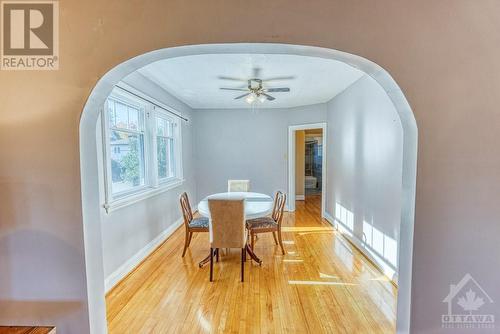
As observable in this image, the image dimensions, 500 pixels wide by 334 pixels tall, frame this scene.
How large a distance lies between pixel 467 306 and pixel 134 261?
303 centimetres

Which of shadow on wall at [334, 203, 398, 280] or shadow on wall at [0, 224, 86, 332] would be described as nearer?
shadow on wall at [0, 224, 86, 332]

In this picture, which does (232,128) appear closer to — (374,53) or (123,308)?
(123,308)

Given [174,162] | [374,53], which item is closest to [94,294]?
[374,53]

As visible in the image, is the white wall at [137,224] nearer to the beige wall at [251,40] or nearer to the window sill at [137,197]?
the window sill at [137,197]

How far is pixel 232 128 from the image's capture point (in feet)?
18.4

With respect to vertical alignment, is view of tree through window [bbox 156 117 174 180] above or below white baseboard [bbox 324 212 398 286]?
above

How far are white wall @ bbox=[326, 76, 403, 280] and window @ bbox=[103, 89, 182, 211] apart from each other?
2.92 m

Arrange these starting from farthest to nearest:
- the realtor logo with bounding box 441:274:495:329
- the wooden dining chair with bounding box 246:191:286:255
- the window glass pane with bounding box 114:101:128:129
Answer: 1. the wooden dining chair with bounding box 246:191:286:255
2. the window glass pane with bounding box 114:101:128:129
3. the realtor logo with bounding box 441:274:495:329

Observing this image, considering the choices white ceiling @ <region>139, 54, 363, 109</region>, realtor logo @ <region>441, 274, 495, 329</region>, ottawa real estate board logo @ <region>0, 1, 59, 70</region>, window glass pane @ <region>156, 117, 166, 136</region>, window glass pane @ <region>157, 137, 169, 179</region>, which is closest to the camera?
ottawa real estate board logo @ <region>0, 1, 59, 70</region>

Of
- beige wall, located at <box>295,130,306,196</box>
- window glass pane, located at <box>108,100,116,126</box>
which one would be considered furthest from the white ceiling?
beige wall, located at <box>295,130,306,196</box>

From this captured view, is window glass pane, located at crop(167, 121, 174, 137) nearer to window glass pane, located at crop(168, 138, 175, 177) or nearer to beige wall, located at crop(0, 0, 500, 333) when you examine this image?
window glass pane, located at crop(168, 138, 175, 177)

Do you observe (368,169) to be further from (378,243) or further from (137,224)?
(137,224)

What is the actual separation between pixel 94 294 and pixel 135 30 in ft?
4.71

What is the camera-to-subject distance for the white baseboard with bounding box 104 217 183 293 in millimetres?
2410
